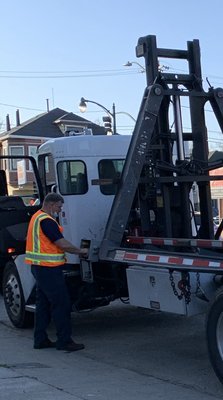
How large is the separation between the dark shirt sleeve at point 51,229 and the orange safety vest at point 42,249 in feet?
0.19

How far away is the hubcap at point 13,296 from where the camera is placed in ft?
29.1

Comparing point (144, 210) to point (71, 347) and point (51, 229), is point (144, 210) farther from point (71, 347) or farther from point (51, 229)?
point (71, 347)

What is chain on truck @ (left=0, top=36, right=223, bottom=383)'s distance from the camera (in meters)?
6.27

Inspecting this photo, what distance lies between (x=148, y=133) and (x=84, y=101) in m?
21.9

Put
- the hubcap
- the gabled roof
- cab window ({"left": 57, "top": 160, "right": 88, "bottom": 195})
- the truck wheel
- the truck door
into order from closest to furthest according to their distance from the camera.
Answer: the truck wheel, cab window ({"left": 57, "top": 160, "right": 88, "bottom": 195}), the truck door, the hubcap, the gabled roof

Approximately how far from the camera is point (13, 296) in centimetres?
898

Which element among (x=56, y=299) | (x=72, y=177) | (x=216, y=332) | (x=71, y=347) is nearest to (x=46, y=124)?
(x=72, y=177)

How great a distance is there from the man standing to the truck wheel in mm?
2146

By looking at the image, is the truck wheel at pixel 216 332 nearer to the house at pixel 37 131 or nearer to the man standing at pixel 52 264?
the man standing at pixel 52 264

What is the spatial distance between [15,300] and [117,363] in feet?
8.15

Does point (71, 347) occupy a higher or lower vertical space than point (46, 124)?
lower

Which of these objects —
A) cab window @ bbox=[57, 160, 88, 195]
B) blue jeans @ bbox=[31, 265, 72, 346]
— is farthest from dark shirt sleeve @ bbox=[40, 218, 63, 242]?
cab window @ bbox=[57, 160, 88, 195]

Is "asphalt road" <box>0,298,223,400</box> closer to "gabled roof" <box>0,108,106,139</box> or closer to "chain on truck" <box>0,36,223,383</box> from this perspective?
"chain on truck" <box>0,36,223,383</box>

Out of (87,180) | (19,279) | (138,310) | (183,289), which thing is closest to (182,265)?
(183,289)
